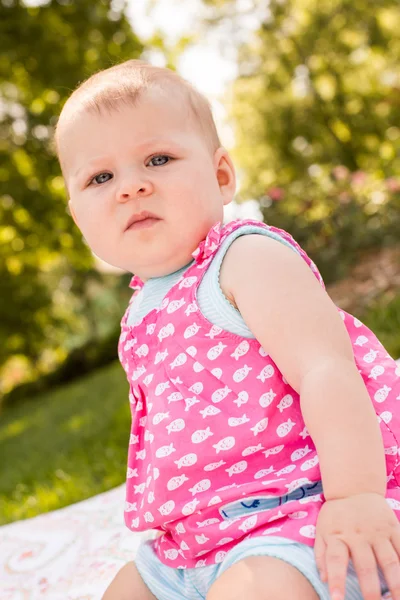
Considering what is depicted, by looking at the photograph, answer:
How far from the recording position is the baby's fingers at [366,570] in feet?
3.60

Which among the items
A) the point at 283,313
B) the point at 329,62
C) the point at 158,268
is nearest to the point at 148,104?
the point at 158,268

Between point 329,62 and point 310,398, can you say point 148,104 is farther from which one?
point 329,62

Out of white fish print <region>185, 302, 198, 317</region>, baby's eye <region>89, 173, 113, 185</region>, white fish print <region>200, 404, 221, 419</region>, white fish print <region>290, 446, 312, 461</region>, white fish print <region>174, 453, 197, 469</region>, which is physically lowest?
white fish print <region>290, 446, 312, 461</region>

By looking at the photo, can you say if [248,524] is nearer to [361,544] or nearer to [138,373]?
[361,544]

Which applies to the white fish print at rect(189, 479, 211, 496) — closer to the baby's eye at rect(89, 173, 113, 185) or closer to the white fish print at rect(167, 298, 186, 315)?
the white fish print at rect(167, 298, 186, 315)

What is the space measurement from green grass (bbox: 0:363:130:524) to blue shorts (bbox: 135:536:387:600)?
5.53 feet

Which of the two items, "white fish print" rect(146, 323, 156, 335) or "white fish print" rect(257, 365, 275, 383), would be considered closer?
"white fish print" rect(257, 365, 275, 383)

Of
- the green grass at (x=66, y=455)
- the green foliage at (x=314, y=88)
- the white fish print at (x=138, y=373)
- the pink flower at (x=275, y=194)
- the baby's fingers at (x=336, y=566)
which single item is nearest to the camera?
the baby's fingers at (x=336, y=566)

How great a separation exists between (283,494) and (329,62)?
63.4ft

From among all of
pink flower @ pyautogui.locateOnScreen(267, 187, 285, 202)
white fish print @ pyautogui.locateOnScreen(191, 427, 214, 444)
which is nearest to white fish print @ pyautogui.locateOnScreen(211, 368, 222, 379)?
white fish print @ pyautogui.locateOnScreen(191, 427, 214, 444)

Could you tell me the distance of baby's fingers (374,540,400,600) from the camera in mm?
1109

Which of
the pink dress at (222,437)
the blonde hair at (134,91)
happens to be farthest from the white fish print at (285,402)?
the blonde hair at (134,91)

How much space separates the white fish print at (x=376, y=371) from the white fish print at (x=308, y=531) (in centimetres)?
41

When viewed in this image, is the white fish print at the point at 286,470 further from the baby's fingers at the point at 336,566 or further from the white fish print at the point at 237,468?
the baby's fingers at the point at 336,566
